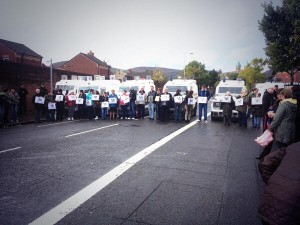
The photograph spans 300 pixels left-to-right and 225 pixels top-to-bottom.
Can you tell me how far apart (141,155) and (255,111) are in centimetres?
868

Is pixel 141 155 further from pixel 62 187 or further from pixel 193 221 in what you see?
pixel 193 221

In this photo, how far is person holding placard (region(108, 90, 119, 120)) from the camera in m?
18.4

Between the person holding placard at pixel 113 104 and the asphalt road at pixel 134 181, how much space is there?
8.12m

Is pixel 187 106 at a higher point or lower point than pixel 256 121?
higher

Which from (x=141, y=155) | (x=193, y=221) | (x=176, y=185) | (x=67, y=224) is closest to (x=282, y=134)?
(x=176, y=185)

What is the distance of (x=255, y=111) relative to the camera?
14.5 m

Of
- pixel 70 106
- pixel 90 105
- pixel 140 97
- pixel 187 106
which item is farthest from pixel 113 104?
pixel 187 106

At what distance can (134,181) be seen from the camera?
5.83m

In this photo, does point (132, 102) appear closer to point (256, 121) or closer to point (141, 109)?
point (141, 109)

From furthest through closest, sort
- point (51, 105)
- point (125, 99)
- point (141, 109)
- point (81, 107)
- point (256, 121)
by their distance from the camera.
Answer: point (141, 109), point (81, 107), point (125, 99), point (51, 105), point (256, 121)

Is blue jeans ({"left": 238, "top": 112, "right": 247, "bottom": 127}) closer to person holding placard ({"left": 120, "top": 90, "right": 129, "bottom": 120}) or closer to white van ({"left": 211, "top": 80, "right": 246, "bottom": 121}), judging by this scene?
white van ({"left": 211, "top": 80, "right": 246, "bottom": 121})

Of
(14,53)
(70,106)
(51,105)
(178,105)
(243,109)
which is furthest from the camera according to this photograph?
(14,53)

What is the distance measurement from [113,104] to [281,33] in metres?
16.0

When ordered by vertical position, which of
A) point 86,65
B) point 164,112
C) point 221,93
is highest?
point 86,65
